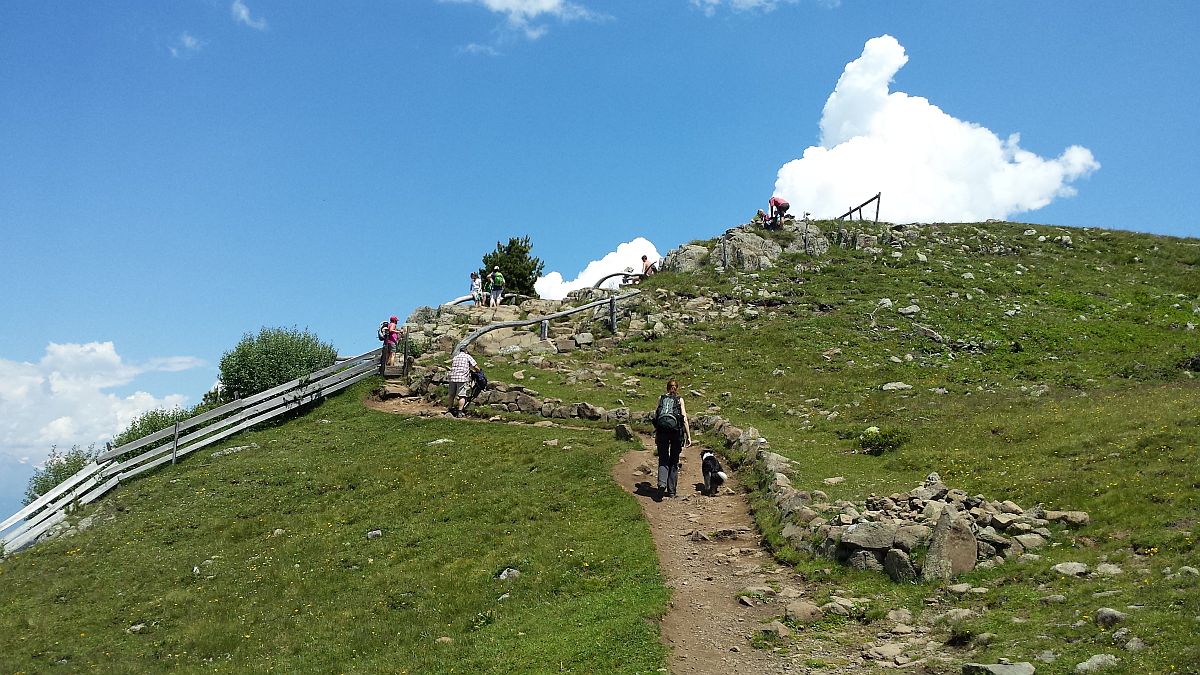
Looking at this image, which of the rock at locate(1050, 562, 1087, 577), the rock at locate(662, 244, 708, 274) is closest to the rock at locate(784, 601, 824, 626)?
the rock at locate(1050, 562, 1087, 577)

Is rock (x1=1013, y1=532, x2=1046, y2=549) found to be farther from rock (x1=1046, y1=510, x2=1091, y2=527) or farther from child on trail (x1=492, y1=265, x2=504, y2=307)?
child on trail (x1=492, y1=265, x2=504, y2=307)

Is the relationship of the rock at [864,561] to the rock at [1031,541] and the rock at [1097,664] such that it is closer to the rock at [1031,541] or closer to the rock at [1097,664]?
the rock at [1031,541]

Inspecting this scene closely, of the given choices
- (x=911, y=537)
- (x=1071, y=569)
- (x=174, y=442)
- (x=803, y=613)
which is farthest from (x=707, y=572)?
(x=174, y=442)

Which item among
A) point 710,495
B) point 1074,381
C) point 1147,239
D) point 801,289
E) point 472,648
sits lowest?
point 472,648

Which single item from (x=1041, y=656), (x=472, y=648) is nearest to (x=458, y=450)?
(x=472, y=648)

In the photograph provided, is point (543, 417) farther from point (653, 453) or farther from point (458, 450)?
point (653, 453)

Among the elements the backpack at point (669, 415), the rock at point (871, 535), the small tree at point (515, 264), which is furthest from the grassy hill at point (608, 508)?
the small tree at point (515, 264)

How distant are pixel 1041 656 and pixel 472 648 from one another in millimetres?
8563

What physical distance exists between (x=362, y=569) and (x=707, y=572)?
7971mm

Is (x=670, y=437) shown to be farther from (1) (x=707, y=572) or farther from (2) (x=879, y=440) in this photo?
(2) (x=879, y=440)

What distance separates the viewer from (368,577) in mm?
16891

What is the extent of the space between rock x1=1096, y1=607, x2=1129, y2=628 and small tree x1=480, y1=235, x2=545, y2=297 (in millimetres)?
59320

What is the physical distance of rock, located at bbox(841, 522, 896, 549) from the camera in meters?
13.7

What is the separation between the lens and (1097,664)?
8906 millimetres
